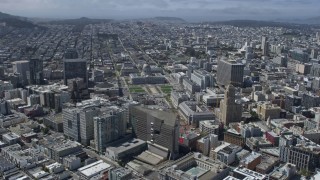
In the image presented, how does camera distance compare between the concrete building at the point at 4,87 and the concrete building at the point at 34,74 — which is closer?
the concrete building at the point at 4,87

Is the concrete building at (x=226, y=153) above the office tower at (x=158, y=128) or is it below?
below

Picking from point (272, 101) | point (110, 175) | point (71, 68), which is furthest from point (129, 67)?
point (110, 175)

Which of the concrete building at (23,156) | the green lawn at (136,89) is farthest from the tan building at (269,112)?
the concrete building at (23,156)

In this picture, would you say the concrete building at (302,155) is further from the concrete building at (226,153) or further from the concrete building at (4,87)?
the concrete building at (4,87)

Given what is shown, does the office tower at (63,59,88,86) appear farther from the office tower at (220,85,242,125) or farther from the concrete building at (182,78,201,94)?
the office tower at (220,85,242,125)

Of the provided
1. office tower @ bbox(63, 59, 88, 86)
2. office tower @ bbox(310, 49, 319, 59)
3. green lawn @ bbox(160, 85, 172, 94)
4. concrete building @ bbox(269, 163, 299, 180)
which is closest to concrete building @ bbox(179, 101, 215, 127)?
green lawn @ bbox(160, 85, 172, 94)

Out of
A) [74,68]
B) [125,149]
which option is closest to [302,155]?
[125,149]
